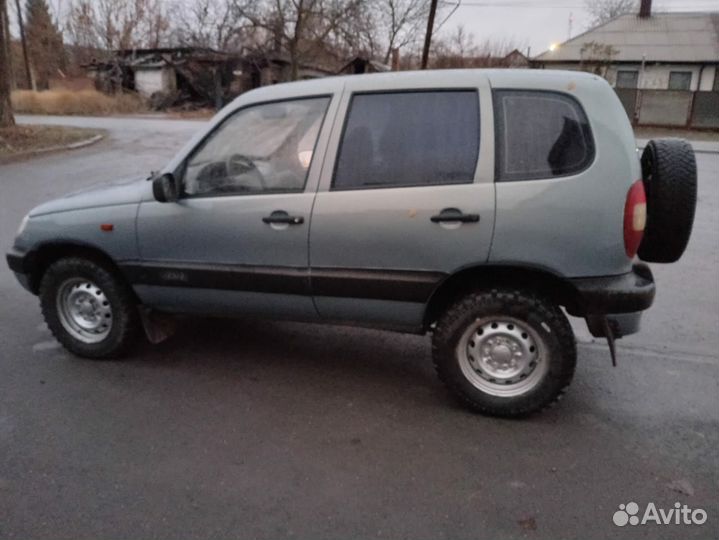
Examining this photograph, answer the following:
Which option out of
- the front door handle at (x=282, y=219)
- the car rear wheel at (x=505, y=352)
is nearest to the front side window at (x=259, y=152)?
the front door handle at (x=282, y=219)

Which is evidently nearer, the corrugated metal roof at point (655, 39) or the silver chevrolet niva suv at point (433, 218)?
the silver chevrolet niva suv at point (433, 218)

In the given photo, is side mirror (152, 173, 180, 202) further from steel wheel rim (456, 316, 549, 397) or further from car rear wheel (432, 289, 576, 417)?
steel wheel rim (456, 316, 549, 397)

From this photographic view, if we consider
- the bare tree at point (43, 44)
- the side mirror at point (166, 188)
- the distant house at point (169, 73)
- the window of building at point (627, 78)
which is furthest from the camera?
the bare tree at point (43, 44)

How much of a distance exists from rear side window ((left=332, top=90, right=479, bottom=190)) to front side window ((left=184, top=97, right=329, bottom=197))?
0.25 m

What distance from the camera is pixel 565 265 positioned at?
3.17 metres

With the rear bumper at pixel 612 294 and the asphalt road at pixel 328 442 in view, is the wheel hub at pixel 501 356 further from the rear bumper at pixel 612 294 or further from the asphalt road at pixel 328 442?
the rear bumper at pixel 612 294

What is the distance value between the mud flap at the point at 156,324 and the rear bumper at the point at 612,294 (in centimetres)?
279

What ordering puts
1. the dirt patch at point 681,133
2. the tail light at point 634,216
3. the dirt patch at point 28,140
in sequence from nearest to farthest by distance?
the tail light at point 634,216 < the dirt patch at point 28,140 < the dirt patch at point 681,133

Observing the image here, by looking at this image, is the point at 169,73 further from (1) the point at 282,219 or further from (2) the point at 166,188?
(1) the point at 282,219

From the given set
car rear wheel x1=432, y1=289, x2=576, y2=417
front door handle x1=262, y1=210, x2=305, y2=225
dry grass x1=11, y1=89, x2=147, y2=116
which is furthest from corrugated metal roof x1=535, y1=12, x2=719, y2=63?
front door handle x1=262, y1=210, x2=305, y2=225

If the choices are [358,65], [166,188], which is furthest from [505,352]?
[358,65]

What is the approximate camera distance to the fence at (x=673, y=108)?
1145 inches

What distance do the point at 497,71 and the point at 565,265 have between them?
3.87 feet

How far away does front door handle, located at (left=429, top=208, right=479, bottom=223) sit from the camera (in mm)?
3188
